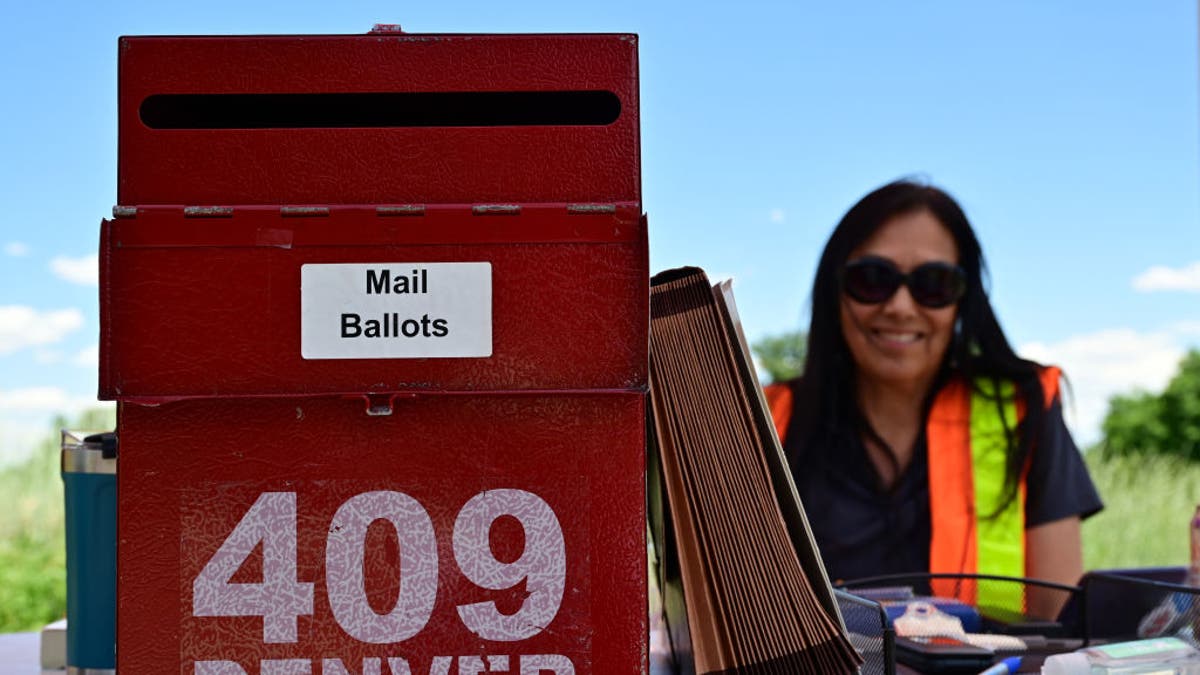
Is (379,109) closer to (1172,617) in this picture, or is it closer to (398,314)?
(398,314)

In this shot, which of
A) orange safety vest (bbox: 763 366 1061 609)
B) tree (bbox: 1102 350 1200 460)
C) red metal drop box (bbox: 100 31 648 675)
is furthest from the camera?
tree (bbox: 1102 350 1200 460)

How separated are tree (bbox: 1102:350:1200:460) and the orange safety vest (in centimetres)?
1431

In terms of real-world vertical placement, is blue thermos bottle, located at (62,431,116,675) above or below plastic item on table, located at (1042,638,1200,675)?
above

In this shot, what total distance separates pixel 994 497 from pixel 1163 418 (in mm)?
15406

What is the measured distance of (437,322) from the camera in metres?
0.71

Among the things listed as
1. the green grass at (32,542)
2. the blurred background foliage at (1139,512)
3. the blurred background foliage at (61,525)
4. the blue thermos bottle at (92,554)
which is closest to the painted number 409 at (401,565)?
the blue thermos bottle at (92,554)

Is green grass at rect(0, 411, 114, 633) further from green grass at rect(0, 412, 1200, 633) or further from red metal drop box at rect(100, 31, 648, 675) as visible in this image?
red metal drop box at rect(100, 31, 648, 675)

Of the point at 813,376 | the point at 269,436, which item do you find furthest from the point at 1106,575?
the point at 813,376

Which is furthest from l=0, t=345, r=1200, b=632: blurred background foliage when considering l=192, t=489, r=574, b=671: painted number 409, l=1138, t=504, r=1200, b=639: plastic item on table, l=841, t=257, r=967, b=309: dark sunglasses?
l=192, t=489, r=574, b=671: painted number 409

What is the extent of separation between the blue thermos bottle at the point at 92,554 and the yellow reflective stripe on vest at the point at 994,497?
1.89 metres

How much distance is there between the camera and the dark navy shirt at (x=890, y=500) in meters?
2.38

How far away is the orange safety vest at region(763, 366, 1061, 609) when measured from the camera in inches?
93.6

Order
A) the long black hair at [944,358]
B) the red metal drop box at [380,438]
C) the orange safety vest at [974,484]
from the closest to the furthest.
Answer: the red metal drop box at [380,438] < the orange safety vest at [974,484] < the long black hair at [944,358]

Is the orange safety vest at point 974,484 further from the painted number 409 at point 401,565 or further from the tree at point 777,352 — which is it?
the tree at point 777,352
